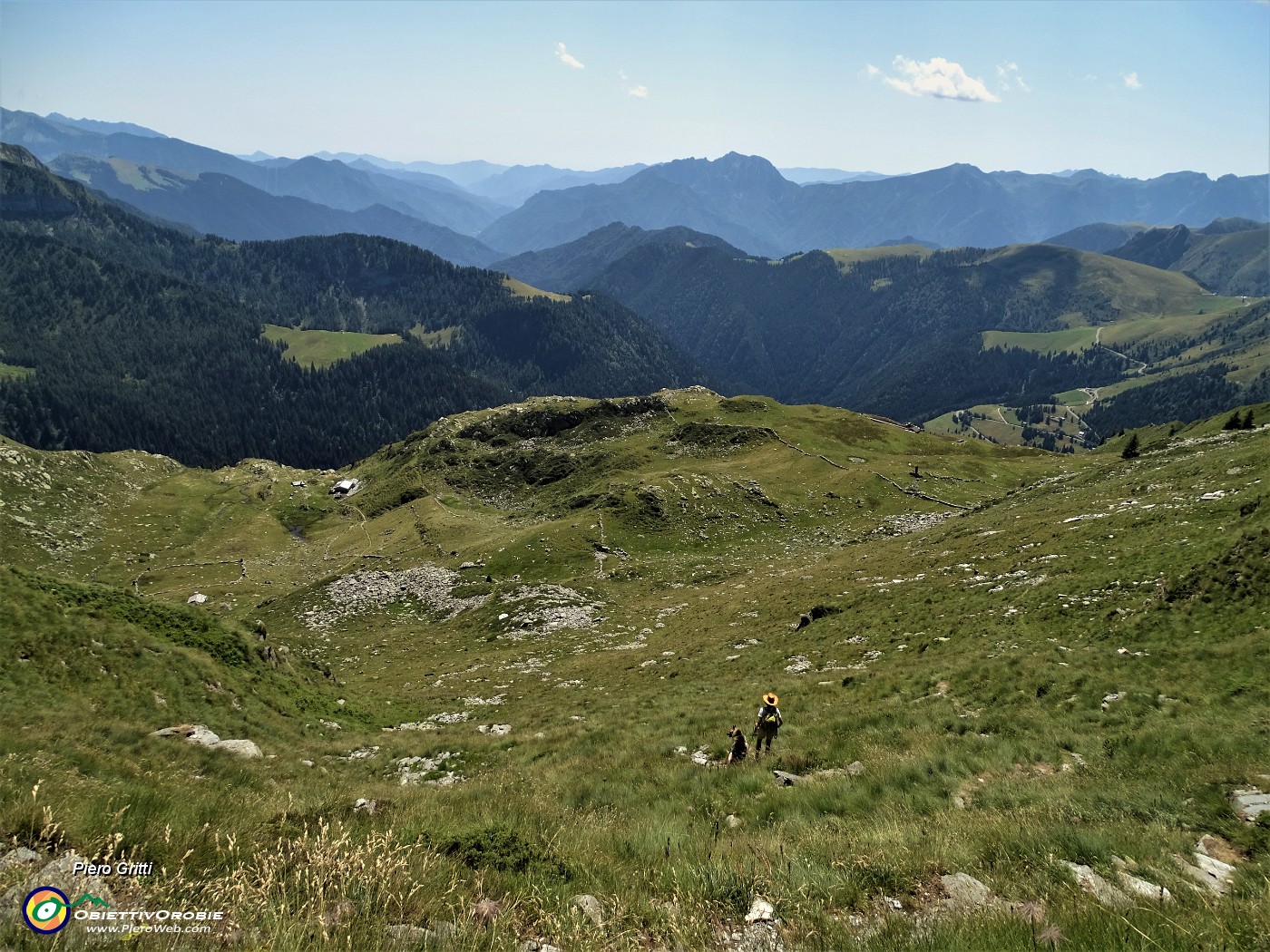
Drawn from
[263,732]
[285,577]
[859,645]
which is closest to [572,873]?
[263,732]

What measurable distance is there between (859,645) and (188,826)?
26.0 m

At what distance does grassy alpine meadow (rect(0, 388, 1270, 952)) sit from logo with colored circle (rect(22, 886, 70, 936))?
0.13 meters

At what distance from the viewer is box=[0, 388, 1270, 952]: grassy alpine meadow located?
6.29 meters

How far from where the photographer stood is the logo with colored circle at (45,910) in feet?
15.7

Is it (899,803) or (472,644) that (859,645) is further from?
(472,644)

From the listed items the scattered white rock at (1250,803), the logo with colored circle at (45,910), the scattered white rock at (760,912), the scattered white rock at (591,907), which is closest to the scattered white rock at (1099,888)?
the scattered white rock at (760,912)

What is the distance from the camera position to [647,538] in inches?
2653

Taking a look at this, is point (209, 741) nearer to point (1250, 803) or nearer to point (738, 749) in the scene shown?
point (738, 749)

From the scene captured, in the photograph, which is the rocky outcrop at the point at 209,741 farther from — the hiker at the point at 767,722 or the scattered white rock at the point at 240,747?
the hiker at the point at 767,722

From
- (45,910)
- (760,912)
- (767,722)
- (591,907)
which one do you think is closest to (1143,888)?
(760,912)

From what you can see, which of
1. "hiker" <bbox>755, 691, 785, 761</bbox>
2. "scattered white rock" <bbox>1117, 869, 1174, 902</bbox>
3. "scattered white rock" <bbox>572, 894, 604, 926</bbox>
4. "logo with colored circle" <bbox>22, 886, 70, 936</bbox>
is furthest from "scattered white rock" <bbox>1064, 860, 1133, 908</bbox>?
"logo with colored circle" <bbox>22, 886, 70, 936</bbox>

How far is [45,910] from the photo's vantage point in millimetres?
4977

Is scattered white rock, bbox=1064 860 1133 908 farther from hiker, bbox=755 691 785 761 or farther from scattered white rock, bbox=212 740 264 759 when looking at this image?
scattered white rock, bbox=212 740 264 759

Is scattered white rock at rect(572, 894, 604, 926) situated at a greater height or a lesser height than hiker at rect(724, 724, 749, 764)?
greater
